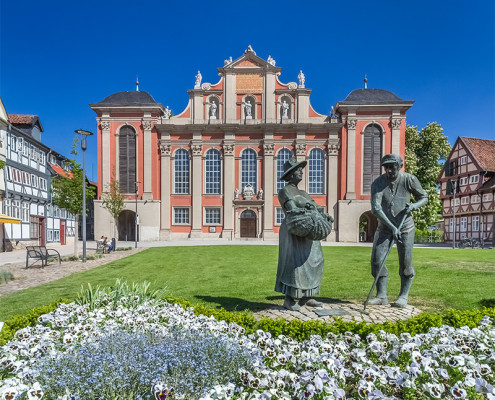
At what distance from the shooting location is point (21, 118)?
30.1 metres

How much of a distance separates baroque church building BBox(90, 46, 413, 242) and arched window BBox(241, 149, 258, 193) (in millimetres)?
105

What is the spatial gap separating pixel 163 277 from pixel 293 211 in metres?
7.41

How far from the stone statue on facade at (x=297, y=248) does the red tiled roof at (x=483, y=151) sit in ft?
125

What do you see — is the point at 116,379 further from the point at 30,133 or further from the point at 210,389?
Result: the point at 30,133

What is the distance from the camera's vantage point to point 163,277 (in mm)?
11180

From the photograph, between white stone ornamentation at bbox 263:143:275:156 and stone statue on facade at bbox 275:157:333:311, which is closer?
stone statue on facade at bbox 275:157:333:311

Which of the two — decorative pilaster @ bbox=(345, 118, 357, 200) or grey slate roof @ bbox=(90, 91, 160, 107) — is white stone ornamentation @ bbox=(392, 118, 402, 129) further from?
grey slate roof @ bbox=(90, 91, 160, 107)

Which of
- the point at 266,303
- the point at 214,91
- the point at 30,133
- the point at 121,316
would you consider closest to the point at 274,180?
the point at 214,91

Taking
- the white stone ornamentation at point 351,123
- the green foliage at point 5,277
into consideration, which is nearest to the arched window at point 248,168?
the white stone ornamentation at point 351,123

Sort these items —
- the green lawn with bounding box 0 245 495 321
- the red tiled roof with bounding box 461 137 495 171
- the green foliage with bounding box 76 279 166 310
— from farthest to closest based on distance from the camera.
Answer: the red tiled roof with bounding box 461 137 495 171 < the green lawn with bounding box 0 245 495 321 < the green foliage with bounding box 76 279 166 310

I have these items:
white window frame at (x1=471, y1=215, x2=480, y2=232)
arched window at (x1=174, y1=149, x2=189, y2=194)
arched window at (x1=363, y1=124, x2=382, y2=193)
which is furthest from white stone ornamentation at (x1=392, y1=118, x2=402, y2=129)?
arched window at (x1=174, y1=149, x2=189, y2=194)

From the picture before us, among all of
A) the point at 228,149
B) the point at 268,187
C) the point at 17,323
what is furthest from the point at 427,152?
the point at 17,323

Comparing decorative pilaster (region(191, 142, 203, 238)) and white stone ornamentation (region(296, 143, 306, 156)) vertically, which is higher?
white stone ornamentation (region(296, 143, 306, 156))

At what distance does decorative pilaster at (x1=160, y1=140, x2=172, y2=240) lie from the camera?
117 feet
